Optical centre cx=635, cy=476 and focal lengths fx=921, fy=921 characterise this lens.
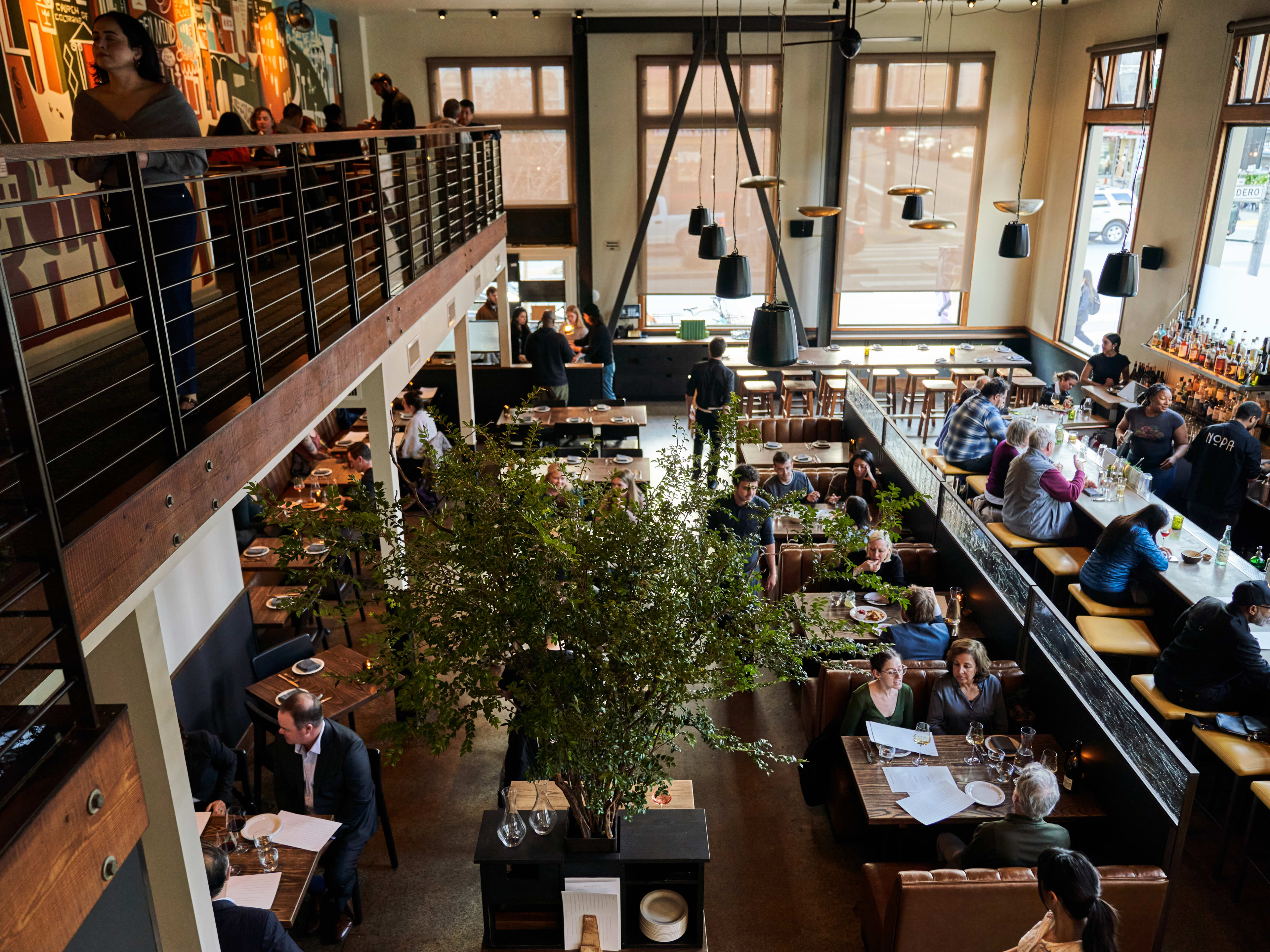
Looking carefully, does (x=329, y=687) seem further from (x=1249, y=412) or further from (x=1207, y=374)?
(x=1207, y=374)

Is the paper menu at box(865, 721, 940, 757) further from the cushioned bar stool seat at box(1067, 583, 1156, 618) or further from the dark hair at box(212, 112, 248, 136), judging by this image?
the dark hair at box(212, 112, 248, 136)

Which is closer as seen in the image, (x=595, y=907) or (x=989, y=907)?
(x=595, y=907)

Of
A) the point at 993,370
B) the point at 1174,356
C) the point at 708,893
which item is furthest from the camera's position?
the point at 993,370

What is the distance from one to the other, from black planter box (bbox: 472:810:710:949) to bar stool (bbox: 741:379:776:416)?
8800mm

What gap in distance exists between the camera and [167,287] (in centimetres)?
285

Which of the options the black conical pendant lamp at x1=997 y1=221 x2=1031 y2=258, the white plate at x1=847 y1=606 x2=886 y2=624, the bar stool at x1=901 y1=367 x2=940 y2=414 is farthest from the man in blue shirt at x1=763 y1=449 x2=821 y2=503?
the bar stool at x1=901 y1=367 x2=940 y2=414

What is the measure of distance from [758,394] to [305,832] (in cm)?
908

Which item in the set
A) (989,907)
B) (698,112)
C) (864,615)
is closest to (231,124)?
(864,615)

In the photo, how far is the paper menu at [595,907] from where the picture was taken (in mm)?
3547

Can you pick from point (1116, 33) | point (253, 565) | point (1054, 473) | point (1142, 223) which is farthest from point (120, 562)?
point (1116, 33)

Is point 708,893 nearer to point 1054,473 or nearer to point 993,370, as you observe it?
point 1054,473

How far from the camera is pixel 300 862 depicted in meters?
4.15

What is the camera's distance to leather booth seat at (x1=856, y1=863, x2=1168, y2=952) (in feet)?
12.8

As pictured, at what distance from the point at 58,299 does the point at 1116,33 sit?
1207cm
